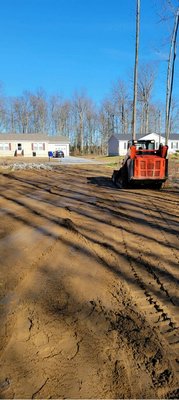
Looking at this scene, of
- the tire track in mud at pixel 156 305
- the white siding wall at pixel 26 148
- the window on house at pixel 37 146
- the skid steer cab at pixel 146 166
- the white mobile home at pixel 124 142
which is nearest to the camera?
the tire track in mud at pixel 156 305

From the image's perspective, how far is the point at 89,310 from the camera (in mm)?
3568

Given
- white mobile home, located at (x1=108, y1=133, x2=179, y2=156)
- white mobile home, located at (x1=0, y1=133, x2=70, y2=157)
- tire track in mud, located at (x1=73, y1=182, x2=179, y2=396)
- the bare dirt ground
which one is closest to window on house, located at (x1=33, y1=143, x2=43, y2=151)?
white mobile home, located at (x1=0, y1=133, x2=70, y2=157)

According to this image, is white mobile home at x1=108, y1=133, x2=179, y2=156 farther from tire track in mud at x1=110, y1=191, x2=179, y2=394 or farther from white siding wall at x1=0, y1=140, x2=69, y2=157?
tire track in mud at x1=110, y1=191, x2=179, y2=394

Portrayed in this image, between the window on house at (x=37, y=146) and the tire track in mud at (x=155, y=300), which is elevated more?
the window on house at (x=37, y=146)

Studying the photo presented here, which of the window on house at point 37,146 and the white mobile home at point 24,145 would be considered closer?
the white mobile home at point 24,145

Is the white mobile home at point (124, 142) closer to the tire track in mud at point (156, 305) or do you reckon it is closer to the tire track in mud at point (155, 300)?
the tire track in mud at point (155, 300)

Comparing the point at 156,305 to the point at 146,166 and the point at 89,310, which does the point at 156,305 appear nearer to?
the point at 89,310

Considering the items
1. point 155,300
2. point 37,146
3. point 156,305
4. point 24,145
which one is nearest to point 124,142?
point 37,146

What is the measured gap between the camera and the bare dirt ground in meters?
2.55

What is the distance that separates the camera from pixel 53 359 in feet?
9.11

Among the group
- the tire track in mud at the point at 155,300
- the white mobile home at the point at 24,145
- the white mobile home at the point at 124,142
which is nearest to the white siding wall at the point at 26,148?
the white mobile home at the point at 24,145

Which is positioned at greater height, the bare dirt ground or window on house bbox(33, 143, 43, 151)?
window on house bbox(33, 143, 43, 151)

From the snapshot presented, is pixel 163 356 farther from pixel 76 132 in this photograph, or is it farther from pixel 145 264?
pixel 76 132

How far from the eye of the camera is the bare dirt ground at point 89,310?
2.55m
